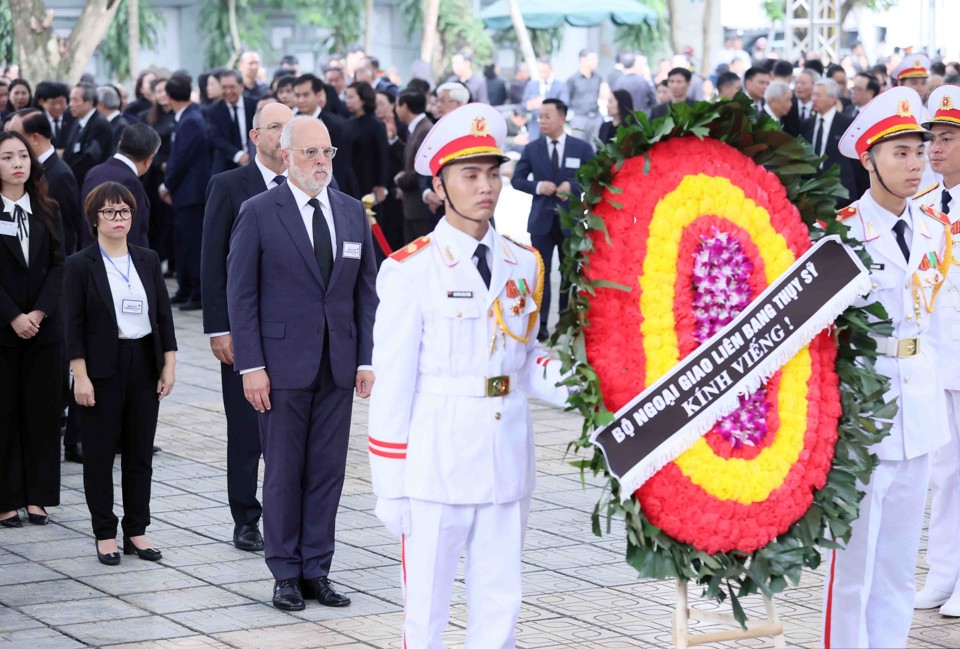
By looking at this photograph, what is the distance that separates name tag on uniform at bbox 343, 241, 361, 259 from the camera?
6688mm

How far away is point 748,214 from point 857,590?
152 cm

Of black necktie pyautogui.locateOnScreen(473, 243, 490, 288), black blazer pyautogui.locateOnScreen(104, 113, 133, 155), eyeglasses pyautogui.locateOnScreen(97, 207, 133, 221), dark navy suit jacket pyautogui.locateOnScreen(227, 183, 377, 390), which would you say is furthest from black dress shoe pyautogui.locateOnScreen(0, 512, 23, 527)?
black blazer pyautogui.locateOnScreen(104, 113, 133, 155)

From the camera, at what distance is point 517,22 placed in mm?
32406

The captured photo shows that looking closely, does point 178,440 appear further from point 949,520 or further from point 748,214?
point 748,214

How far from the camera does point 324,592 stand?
665 centimetres

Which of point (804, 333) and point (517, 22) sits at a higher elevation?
point (517, 22)

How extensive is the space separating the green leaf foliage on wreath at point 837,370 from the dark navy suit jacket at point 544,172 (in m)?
8.63

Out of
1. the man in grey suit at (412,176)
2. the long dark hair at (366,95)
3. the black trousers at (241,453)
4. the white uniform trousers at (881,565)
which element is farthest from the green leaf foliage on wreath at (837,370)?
the long dark hair at (366,95)

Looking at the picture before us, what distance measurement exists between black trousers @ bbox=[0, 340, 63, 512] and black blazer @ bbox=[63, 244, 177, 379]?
987mm

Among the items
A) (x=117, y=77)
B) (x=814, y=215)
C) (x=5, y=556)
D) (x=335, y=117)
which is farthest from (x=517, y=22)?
(x=814, y=215)

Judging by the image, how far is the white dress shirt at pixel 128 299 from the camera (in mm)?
7508

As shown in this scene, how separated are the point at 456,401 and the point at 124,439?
3046 millimetres

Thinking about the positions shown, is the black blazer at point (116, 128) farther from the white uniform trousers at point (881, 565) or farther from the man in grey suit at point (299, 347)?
the white uniform trousers at point (881, 565)

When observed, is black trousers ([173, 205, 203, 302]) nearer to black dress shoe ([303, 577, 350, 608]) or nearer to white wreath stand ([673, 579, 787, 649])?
black dress shoe ([303, 577, 350, 608])
